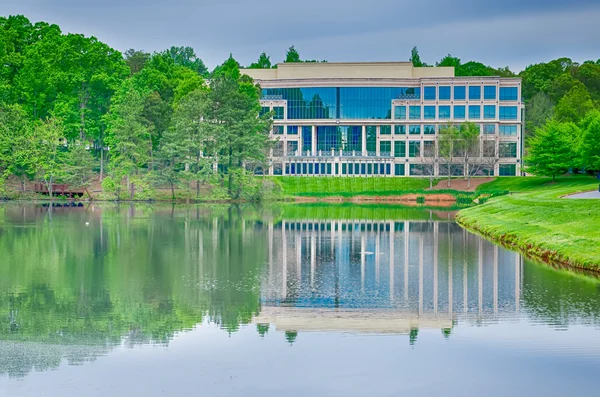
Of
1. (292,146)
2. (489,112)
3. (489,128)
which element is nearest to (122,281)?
(292,146)

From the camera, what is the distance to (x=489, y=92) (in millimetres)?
127000

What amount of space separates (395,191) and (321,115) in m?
26.2

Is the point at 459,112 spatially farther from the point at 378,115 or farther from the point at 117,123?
the point at 117,123

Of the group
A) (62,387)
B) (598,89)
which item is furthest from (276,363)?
(598,89)

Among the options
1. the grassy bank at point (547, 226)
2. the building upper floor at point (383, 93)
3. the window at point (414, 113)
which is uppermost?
the building upper floor at point (383, 93)

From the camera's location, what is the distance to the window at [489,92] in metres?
127

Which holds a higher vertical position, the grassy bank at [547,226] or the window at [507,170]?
the window at [507,170]

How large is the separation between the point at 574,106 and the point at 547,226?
8565cm

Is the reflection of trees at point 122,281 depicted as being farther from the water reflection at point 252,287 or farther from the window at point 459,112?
the window at point 459,112

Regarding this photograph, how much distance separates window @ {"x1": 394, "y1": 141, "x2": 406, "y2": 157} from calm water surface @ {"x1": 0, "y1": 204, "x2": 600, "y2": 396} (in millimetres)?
82815

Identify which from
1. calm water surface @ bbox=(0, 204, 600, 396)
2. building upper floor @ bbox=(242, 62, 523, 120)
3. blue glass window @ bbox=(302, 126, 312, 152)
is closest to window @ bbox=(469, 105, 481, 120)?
building upper floor @ bbox=(242, 62, 523, 120)

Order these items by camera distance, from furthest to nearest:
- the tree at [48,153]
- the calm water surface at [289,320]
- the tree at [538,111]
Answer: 1. the tree at [538,111]
2. the tree at [48,153]
3. the calm water surface at [289,320]

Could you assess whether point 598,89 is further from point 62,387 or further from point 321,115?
point 62,387

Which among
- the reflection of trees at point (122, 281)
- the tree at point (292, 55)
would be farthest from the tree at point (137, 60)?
the reflection of trees at point (122, 281)
